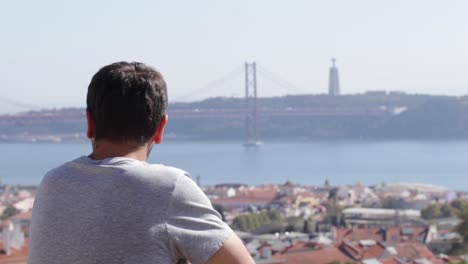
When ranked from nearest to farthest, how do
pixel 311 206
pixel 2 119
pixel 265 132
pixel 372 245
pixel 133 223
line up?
pixel 133 223 → pixel 372 245 → pixel 311 206 → pixel 2 119 → pixel 265 132

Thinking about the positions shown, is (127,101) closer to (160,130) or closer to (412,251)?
(160,130)

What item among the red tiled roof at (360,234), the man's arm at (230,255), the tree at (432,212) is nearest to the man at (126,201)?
the man's arm at (230,255)

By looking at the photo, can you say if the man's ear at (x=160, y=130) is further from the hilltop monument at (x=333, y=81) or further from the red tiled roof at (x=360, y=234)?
the hilltop monument at (x=333, y=81)

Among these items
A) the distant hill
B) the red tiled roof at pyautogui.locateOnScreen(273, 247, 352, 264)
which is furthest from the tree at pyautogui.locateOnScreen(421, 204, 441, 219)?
the distant hill

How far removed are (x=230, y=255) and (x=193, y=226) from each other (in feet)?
0.09

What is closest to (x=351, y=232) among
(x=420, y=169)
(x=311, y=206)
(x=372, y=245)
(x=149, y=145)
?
(x=372, y=245)

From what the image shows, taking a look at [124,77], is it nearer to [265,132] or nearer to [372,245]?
[372,245]

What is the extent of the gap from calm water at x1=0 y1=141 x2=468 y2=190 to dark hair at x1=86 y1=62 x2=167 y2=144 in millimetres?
26002

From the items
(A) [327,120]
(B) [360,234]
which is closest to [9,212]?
(B) [360,234]

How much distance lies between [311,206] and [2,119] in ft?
30.3

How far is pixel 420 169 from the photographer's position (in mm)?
33344

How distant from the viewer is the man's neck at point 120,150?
0.62m

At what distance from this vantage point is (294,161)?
3784 cm

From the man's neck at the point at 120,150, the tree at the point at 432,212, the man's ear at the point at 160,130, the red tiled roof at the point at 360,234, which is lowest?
the tree at the point at 432,212
